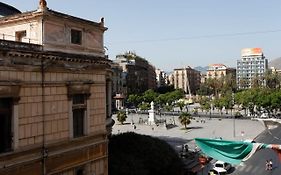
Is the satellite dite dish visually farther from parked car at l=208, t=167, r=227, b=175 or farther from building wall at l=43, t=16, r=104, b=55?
parked car at l=208, t=167, r=227, b=175

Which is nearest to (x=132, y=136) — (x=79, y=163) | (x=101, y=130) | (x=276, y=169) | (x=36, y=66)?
(x=101, y=130)

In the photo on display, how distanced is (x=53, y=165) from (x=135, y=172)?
597cm

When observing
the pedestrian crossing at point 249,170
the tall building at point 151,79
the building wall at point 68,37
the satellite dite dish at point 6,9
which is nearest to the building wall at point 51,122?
the building wall at point 68,37

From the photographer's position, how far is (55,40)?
16531 mm

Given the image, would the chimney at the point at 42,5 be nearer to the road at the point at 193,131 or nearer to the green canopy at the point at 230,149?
the green canopy at the point at 230,149

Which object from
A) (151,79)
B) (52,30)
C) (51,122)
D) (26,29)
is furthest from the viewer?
(151,79)

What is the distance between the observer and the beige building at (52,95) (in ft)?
46.6

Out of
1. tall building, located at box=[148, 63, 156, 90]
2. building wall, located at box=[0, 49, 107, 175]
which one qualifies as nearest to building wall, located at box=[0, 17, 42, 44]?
building wall, located at box=[0, 49, 107, 175]

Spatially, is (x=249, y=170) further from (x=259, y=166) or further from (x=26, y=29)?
(x=26, y=29)

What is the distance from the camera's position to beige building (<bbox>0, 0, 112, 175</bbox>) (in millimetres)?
14219

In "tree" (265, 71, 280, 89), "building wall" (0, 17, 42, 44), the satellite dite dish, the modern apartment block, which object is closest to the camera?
"building wall" (0, 17, 42, 44)

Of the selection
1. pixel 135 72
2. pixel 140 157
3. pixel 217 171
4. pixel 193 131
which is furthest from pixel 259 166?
pixel 135 72

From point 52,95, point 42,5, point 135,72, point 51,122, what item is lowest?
point 51,122

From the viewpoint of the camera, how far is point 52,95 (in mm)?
16125
